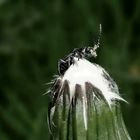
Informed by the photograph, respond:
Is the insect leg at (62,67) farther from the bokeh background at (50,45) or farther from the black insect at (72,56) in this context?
the bokeh background at (50,45)

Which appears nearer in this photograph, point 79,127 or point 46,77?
point 79,127

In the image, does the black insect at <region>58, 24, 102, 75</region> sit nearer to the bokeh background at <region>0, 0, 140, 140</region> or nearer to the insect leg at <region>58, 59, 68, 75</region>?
the insect leg at <region>58, 59, 68, 75</region>

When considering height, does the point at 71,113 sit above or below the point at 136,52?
below

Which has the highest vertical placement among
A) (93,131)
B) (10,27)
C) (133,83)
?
(10,27)

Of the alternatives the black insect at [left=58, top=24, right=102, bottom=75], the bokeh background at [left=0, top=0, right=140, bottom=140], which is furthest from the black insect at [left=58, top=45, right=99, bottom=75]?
the bokeh background at [left=0, top=0, right=140, bottom=140]

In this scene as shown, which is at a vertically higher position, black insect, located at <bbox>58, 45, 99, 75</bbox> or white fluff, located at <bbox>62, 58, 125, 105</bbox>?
black insect, located at <bbox>58, 45, 99, 75</bbox>

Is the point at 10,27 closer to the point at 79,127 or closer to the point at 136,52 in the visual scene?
the point at 136,52

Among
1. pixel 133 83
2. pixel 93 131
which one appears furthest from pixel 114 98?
pixel 133 83

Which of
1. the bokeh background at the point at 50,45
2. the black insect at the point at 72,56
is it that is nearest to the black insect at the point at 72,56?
the black insect at the point at 72,56
